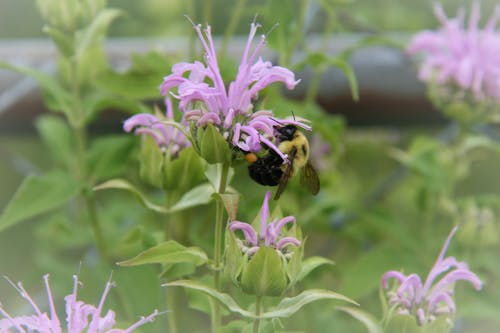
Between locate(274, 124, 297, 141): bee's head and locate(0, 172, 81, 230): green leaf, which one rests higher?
locate(274, 124, 297, 141): bee's head

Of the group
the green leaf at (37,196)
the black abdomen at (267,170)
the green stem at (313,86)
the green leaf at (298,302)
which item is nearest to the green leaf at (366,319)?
the green leaf at (298,302)

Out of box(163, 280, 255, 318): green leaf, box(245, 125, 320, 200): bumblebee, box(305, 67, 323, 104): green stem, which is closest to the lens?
box(163, 280, 255, 318): green leaf

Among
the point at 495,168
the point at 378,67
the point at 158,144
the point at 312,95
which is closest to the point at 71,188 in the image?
the point at 158,144

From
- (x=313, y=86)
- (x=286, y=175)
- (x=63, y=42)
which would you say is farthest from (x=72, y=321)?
(x=313, y=86)

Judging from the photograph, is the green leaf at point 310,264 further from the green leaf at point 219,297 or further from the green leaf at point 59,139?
the green leaf at point 59,139

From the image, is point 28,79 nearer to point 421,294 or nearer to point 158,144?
point 158,144

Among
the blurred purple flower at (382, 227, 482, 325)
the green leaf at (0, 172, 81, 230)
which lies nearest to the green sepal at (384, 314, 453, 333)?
the blurred purple flower at (382, 227, 482, 325)

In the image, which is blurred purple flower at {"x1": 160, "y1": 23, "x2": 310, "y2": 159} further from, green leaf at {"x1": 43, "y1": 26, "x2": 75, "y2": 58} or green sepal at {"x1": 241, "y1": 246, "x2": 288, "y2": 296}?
green leaf at {"x1": 43, "y1": 26, "x2": 75, "y2": 58}
